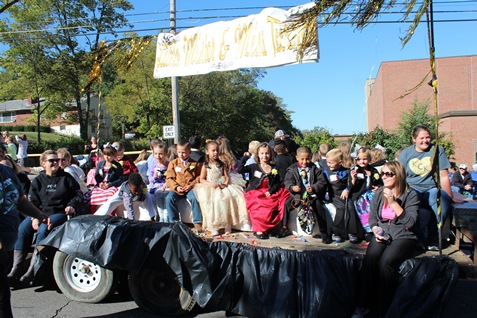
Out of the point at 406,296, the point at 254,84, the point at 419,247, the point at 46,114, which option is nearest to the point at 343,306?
the point at 406,296

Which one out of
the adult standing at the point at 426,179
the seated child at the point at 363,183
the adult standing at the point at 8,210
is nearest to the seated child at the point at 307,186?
the seated child at the point at 363,183

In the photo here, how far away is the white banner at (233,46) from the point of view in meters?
6.25

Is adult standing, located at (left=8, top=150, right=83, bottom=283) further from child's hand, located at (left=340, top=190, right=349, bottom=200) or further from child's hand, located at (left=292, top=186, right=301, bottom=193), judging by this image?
child's hand, located at (left=340, top=190, right=349, bottom=200)

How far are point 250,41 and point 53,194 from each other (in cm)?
365

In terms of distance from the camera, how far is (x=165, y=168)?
281 inches

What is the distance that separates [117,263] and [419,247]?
334 centimetres

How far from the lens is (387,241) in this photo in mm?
4242

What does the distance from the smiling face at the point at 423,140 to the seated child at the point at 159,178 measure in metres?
3.67

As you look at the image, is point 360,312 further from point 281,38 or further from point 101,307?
point 281,38

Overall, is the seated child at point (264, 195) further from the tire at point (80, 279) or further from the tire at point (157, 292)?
the tire at point (80, 279)

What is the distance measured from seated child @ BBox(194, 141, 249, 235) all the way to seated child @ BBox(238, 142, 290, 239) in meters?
0.18

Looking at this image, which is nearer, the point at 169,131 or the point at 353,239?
the point at 353,239

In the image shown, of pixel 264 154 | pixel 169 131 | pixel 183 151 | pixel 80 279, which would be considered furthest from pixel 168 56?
pixel 169 131

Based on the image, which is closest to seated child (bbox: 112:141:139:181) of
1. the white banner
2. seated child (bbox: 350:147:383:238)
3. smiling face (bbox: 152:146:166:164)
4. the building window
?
smiling face (bbox: 152:146:166:164)
